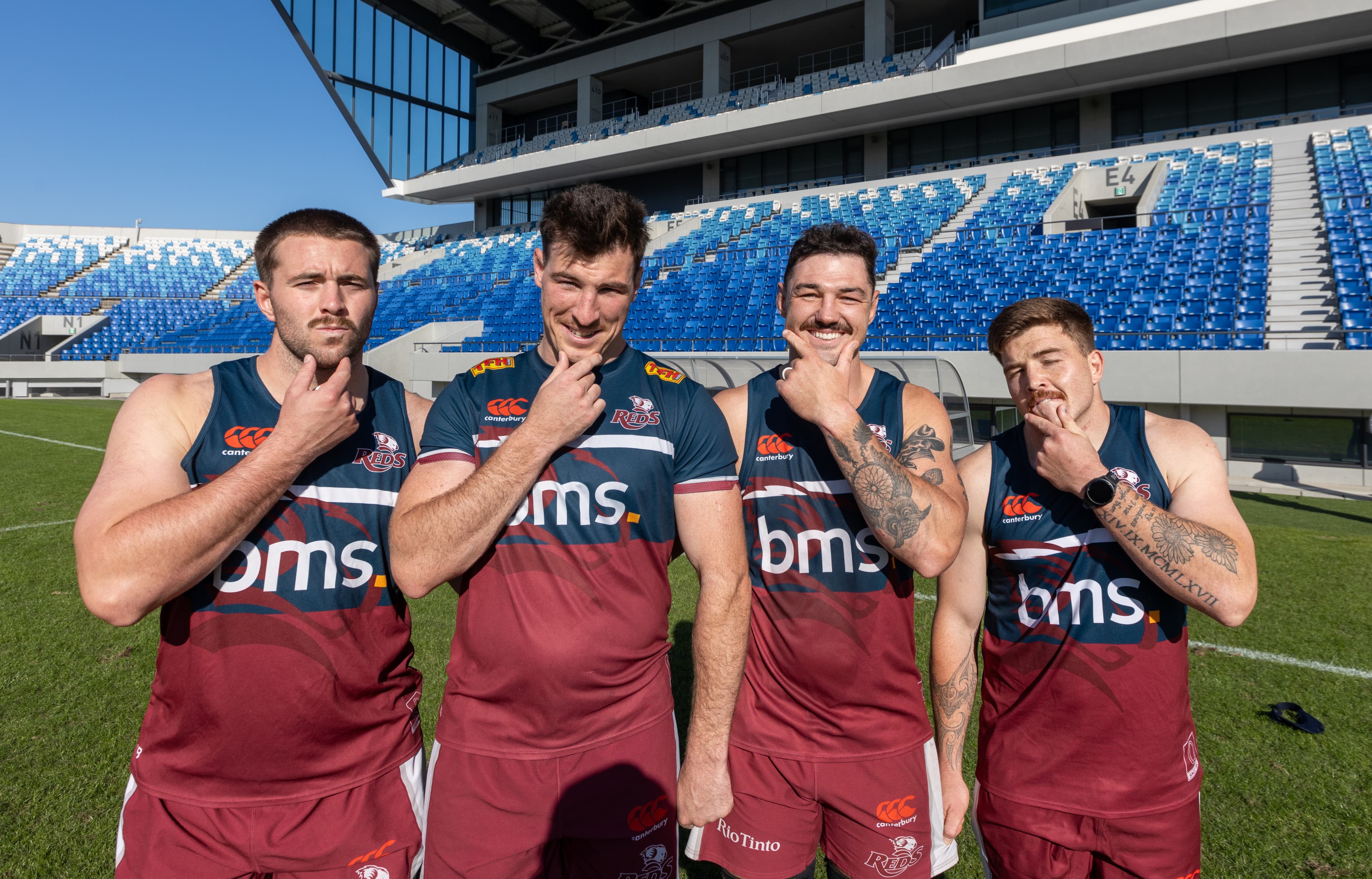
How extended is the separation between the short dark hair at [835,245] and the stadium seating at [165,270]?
44752 millimetres

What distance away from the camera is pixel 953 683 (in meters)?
2.26

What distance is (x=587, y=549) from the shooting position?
192 centimetres

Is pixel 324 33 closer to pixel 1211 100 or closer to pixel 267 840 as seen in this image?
pixel 1211 100

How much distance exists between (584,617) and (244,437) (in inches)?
40.8

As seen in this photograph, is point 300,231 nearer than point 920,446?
Yes

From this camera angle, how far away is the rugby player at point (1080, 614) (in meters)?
1.90

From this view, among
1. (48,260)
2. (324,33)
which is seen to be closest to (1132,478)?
(324,33)

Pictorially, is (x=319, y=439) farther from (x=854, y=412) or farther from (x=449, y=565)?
(x=854, y=412)

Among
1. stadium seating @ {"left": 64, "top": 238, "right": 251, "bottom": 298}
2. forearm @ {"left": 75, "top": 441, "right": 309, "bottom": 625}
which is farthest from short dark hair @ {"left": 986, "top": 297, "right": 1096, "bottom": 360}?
stadium seating @ {"left": 64, "top": 238, "right": 251, "bottom": 298}

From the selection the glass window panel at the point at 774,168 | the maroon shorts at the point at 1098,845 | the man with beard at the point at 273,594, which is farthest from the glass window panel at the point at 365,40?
the maroon shorts at the point at 1098,845

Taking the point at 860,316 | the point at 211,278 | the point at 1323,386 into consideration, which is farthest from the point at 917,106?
the point at 211,278

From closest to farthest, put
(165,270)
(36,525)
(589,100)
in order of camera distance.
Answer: (36,525) → (589,100) → (165,270)

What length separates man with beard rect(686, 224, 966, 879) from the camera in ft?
7.02

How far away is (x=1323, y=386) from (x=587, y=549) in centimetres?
1355
